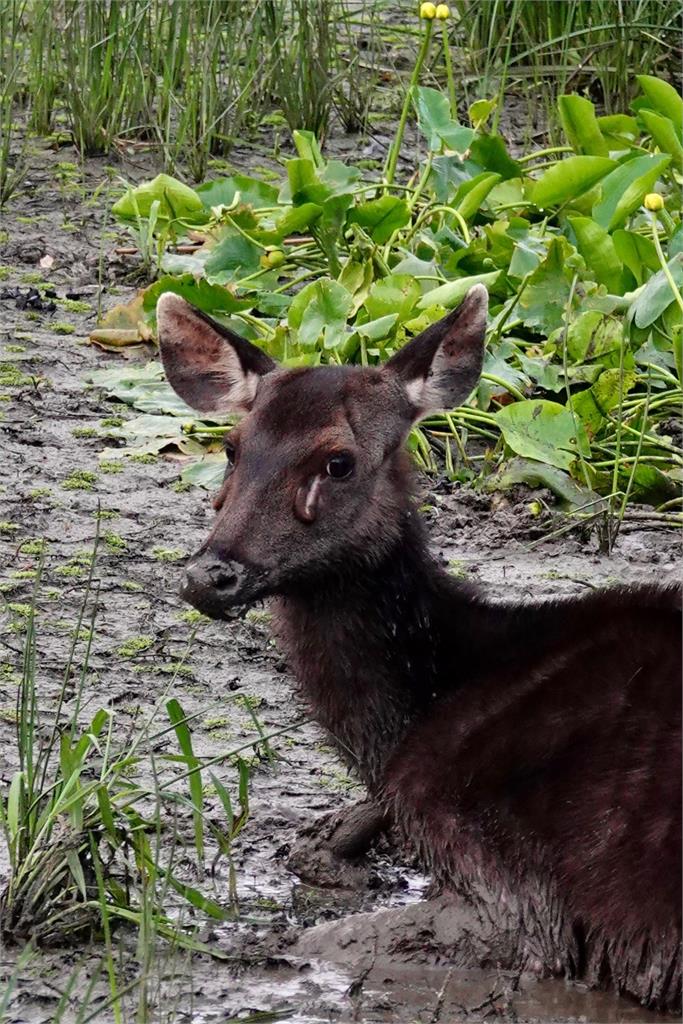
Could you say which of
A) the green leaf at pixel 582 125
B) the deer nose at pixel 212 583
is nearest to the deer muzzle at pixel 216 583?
the deer nose at pixel 212 583

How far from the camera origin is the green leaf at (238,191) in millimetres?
8375

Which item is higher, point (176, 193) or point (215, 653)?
point (176, 193)

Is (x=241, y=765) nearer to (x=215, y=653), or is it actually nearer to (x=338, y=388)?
(x=338, y=388)

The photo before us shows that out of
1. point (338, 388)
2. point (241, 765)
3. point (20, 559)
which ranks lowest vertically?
point (20, 559)

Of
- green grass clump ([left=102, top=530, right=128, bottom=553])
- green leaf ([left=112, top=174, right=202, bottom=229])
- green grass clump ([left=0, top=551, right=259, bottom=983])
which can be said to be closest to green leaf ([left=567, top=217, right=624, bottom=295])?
green leaf ([left=112, top=174, right=202, bottom=229])

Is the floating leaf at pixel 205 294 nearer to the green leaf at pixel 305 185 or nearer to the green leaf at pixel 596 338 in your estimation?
the green leaf at pixel 305 185

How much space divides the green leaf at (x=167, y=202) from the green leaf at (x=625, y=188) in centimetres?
185

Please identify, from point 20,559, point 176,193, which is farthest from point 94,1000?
point 176,193

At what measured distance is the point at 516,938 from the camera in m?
4.61

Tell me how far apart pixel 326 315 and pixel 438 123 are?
135 centimetres

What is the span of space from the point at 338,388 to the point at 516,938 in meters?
1.51

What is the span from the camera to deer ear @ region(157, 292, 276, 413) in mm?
5316

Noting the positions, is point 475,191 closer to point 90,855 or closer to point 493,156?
point 493,156

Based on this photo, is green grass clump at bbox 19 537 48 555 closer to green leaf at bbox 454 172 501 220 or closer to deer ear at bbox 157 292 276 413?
deer ear at bbox 157 292 276 413
